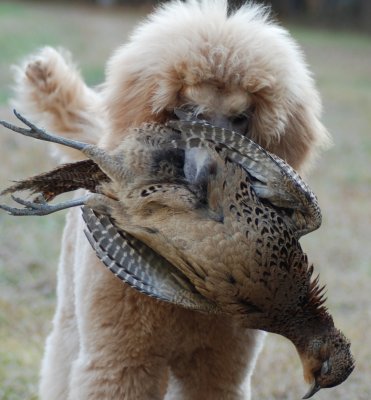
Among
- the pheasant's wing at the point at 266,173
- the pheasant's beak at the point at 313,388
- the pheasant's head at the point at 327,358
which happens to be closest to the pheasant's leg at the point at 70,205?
the pheasant's wing at the point at 266,173

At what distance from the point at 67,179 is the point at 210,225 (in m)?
0.71

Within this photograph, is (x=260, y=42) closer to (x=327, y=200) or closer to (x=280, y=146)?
(x=280, y=146)

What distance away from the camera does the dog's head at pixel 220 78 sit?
3826 millimetres

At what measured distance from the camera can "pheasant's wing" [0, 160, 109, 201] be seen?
12.1 ft

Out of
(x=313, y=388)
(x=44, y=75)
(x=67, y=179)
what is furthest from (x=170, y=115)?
(x=44, y=75)

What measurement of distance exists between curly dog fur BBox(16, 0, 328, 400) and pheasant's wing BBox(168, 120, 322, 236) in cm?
31

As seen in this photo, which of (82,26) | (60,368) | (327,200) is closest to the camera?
(60,368)

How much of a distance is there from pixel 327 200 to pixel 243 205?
756 centimetres

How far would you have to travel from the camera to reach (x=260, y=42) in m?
4.02

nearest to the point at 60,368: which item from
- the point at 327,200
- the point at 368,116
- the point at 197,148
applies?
the point at 197,148

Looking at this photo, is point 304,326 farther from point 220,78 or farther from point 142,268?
point 220,78

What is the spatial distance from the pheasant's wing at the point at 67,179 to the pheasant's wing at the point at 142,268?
0.63 feet

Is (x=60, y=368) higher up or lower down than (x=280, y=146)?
lower down

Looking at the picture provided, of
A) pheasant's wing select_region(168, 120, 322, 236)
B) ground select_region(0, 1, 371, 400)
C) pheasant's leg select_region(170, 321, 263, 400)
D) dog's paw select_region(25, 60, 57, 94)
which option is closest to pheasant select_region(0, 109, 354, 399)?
pheasant's wing select_region(168, 120, 322, 236)
